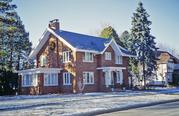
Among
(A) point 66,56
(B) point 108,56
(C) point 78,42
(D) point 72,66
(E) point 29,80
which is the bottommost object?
(E) point 29,80

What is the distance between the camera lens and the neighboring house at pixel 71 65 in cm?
3934

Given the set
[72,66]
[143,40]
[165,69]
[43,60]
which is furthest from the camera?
[165,69]

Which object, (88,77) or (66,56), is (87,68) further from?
(66,56)

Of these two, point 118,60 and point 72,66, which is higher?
point 118,60

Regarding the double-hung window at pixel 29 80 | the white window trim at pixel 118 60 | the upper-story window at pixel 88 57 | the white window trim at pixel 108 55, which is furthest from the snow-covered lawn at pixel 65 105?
the white window trim at pixel 118 60

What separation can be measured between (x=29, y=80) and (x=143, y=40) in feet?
67.1

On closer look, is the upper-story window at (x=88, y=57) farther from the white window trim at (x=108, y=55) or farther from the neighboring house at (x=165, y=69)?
the neighboring house at (x=165, y=69)

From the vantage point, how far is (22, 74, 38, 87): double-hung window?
133ft

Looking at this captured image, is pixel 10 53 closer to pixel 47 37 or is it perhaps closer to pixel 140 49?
pixel 47 37

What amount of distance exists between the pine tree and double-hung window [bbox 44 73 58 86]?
1633cm

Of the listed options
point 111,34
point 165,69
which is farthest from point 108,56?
point 165,69

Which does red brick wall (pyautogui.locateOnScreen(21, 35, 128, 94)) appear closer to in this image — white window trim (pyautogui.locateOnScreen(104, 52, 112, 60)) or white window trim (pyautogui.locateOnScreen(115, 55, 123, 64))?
white window trim (pyautogui.locateOnScreen(104, 52, 112, 60))

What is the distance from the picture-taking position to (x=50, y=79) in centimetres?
4044

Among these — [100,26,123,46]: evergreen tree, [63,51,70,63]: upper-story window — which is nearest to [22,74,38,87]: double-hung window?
[63,51,70,63]: upper-story window
